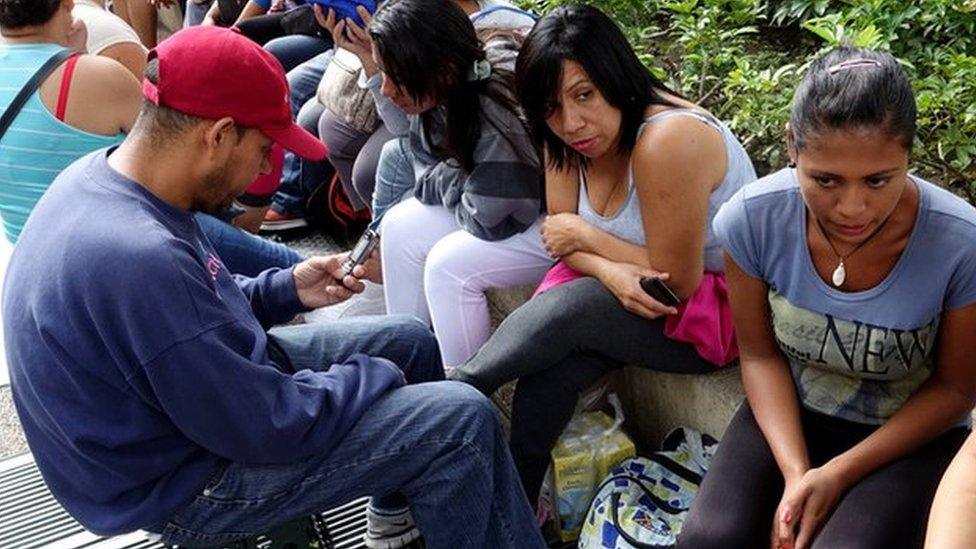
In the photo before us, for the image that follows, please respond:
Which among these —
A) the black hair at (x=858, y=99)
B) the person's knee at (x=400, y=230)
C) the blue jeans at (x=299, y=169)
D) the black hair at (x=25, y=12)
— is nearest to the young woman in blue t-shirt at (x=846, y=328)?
the black hair at (x=858, y=99)

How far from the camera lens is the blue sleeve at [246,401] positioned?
1925 mm

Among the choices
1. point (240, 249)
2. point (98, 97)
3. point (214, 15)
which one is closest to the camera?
point (98, 97)

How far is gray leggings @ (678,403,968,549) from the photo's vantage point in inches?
76.5

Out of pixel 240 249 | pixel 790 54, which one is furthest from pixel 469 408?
pixel 790 54

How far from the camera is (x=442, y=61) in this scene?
3033mm

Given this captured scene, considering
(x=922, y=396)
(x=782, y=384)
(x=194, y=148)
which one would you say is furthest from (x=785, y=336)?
(x=194, y=148)

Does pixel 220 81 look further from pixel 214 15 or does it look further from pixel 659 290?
pixel 214 15

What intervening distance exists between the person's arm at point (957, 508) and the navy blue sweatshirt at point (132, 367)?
4.01 feet

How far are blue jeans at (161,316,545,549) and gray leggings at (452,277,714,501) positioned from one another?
1.24 ft

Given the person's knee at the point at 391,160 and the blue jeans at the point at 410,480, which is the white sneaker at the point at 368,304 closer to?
the person's knee at the point at 391,160

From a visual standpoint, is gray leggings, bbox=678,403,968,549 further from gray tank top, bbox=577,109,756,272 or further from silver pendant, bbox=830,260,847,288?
gray tank top, bbox=577,109,756,272

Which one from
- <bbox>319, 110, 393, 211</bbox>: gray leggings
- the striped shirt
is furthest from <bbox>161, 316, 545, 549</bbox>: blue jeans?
<bbox>319, 110, 393, 211</bbox>: gray leggings

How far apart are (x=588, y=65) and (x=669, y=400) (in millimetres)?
1027

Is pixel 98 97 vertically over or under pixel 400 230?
over
